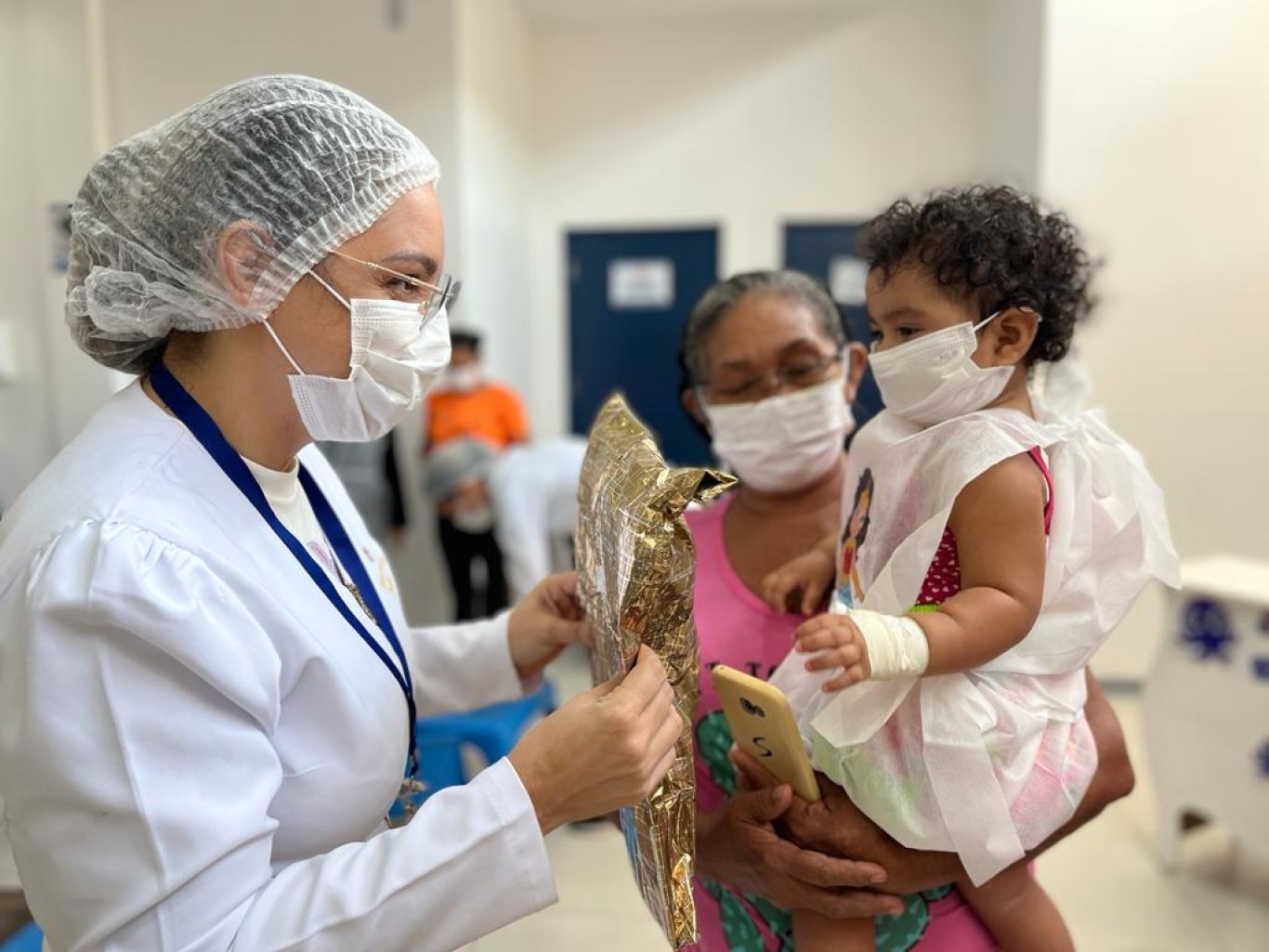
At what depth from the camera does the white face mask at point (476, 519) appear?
155 inches

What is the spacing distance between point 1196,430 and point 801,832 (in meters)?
3.46

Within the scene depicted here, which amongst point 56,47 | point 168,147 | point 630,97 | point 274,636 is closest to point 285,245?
point 168,147

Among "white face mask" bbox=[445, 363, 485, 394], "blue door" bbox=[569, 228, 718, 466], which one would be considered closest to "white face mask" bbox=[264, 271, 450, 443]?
"white face mask" bbox=[445, 363, 485, 394]

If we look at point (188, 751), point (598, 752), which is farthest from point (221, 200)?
point (598, 752)

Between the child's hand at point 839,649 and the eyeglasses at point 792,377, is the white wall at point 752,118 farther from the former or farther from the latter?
the child's hand at point 839,649

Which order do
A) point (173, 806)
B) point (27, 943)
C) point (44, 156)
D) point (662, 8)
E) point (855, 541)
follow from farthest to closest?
point (662, 8), point (44, 156), point (27, 943), point (855, 541), point (173, 806)

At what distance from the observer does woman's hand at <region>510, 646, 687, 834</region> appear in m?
0.75

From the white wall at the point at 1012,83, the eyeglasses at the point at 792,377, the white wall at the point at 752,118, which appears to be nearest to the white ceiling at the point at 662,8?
the white wall at the point at 752,118

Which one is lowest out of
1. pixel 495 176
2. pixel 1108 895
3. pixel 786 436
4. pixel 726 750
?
pixel 1108 895

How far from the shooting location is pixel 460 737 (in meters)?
2.43

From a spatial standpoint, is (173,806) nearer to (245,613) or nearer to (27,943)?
(245,613)

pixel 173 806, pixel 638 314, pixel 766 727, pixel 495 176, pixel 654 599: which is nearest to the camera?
pixel 173 806

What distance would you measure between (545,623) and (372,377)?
46 cm

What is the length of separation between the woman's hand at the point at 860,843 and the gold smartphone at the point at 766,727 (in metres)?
0.02
